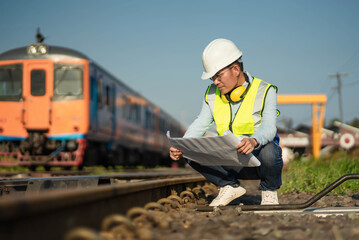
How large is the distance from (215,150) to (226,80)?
2.28 ft

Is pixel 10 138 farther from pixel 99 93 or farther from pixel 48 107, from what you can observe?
pixel 99 93

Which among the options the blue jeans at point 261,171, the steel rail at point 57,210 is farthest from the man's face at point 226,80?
the steel rail at point 57,210

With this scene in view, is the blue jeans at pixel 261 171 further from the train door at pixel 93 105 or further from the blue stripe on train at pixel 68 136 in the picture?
the train door at pixel 93 105

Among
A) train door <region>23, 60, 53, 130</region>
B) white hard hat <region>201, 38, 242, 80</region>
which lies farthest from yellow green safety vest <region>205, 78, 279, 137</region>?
train door <region>23, 60, 53, 130</region>

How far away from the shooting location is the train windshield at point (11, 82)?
40.3 ft

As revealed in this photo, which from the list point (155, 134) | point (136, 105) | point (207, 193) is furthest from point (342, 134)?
point (207, 193)

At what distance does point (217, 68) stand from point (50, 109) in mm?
8839

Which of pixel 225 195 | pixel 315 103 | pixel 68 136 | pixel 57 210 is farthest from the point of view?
pixel 315 103

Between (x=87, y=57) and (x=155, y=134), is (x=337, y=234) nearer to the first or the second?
(x=87, y=57)

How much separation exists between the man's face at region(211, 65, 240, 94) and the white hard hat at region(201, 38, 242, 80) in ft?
0.20

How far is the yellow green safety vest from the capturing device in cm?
399

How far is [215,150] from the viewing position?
3623 mm

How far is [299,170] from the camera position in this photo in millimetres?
7328

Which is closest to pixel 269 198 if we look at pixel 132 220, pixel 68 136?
pixel 132 220
